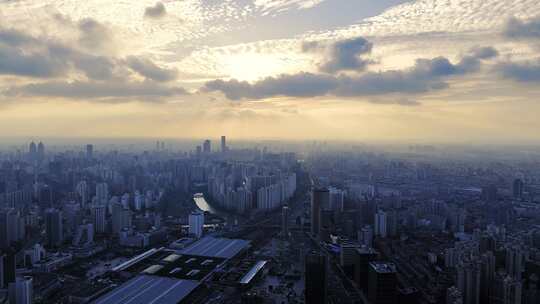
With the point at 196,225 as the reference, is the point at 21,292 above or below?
above

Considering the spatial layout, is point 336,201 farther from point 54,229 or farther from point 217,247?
point 54,229

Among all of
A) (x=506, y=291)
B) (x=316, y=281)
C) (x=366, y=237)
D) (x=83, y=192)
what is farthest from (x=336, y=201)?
(x=83, y=192)

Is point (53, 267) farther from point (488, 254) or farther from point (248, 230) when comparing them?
point (488, 254)

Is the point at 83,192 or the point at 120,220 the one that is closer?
the point at 120,220

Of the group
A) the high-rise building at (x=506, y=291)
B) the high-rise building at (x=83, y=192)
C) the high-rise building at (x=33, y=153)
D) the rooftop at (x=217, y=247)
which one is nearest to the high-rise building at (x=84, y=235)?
the rooftop at (x=217, y=247)

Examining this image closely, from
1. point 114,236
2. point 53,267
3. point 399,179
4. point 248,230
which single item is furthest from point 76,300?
point 399,179

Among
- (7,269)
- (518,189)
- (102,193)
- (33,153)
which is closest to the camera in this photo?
(7,269)
